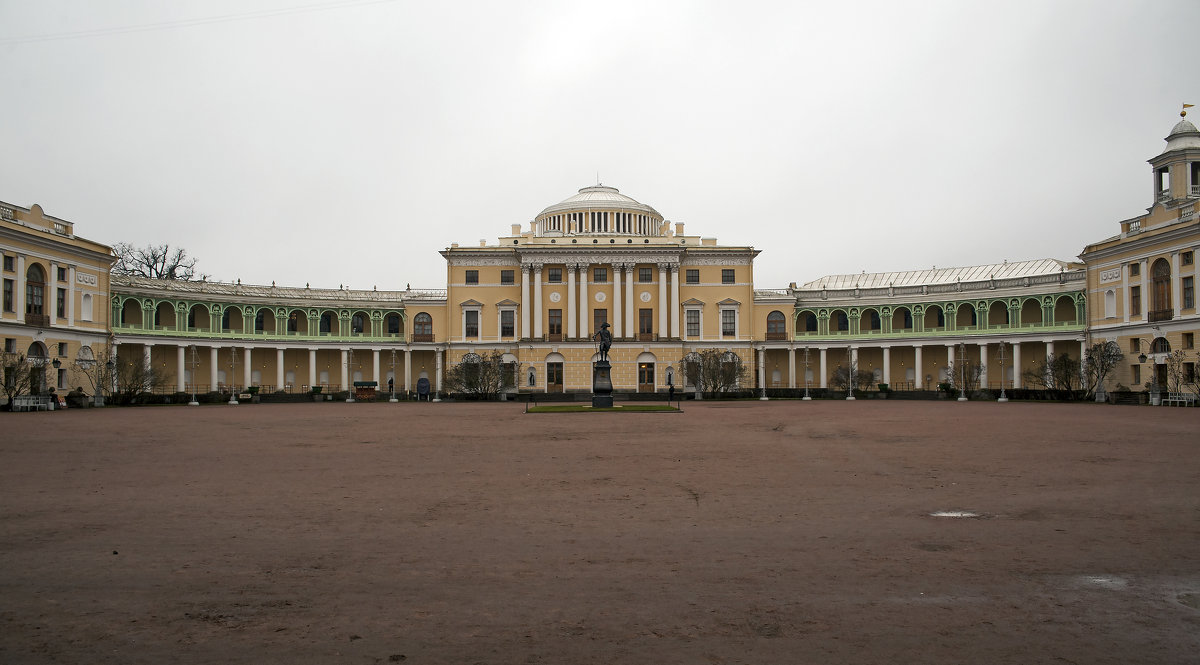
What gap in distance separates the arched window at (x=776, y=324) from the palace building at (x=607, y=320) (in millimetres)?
136

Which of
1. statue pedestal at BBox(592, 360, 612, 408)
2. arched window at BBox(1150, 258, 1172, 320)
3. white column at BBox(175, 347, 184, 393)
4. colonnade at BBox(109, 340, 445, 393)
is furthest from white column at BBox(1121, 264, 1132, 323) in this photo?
white column at BBox(175, 347, 184, 393)

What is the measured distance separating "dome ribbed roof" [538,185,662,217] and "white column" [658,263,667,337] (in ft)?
37.1

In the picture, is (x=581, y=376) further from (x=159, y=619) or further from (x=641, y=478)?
(x=159, y=619)

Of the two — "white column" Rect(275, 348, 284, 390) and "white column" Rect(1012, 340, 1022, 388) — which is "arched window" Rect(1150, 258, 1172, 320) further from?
"white column" Rect(275, 348, 284, 390)

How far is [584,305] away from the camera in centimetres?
7050

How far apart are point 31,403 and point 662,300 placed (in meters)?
47.5

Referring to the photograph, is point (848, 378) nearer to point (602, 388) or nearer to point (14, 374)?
point (602, 388)

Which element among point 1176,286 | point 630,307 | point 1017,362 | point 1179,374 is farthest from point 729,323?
point 1179,374

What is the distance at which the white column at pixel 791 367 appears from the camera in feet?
236

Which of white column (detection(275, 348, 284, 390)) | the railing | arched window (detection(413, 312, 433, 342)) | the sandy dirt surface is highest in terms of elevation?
arched window (detection(413, 312, 433, 342))

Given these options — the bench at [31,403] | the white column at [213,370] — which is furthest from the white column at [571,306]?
the bench at [31,403]

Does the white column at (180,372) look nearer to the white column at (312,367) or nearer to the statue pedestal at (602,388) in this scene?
the white column at (312,367)

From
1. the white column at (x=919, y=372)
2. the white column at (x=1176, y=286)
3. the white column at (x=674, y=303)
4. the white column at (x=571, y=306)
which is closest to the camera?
the white column at (x=1176, y=286)

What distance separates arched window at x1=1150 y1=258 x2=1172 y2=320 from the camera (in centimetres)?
4978
